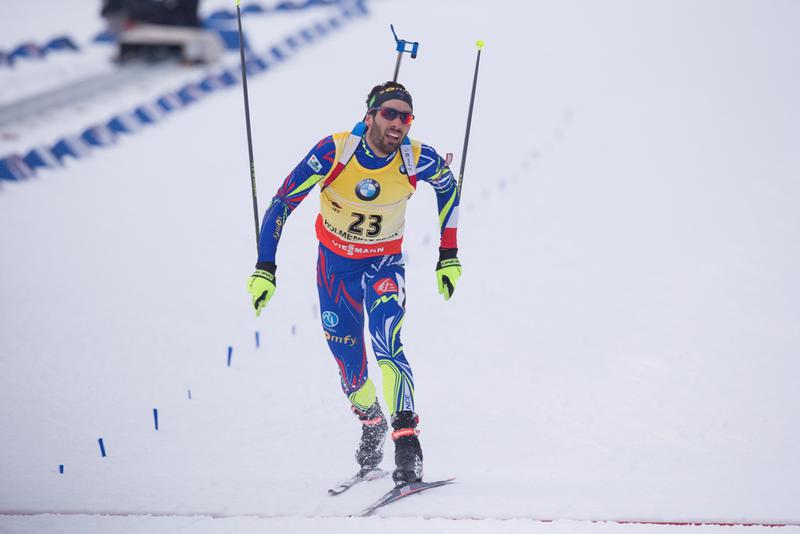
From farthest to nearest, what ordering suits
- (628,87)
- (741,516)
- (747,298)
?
(628,87) < (747,298) < (741,516)

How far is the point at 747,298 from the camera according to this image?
8898 mm

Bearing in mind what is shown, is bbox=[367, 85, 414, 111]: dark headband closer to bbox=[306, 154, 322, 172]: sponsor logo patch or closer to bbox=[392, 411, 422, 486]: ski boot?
bbox=[306, 154, 322, 172]: sponsor logo patch

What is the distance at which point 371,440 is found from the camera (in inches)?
226

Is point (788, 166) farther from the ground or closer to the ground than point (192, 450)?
farther from the ground

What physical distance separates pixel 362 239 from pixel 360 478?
160cm

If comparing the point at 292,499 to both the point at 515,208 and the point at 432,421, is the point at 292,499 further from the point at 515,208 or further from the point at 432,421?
the point at 515,208

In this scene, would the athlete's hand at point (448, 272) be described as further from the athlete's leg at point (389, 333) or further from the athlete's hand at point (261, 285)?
the athlete's hand at point (261, 285)

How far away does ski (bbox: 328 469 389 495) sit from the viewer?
5.41 metres

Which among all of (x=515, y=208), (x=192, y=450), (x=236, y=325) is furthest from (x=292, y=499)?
(x=515, y=208)

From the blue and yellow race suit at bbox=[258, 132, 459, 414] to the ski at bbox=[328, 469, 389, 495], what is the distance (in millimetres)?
576

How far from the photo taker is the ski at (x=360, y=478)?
213 inches

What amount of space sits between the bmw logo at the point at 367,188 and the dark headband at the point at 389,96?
459mm

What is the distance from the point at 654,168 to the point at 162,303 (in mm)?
8418

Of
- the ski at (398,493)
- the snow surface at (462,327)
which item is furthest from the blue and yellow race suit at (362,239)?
the snow surface at (462,327)
